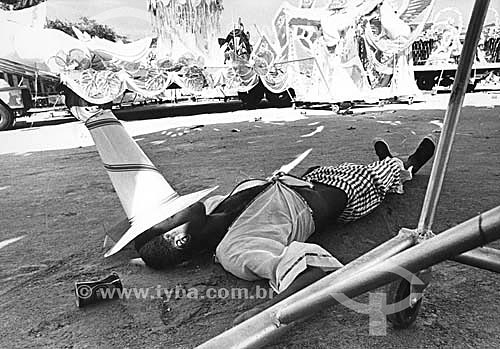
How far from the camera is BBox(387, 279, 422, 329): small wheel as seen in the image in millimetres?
947

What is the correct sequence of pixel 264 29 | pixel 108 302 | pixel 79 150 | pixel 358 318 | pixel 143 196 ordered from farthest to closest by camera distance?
1. pixel 264 29
2. pixel 79 150
3. pixel 143 196
4. pixel 108 302
5. pixel 358 318

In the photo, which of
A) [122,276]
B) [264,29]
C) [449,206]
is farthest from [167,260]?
[264,29]

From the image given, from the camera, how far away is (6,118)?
6.04 metres

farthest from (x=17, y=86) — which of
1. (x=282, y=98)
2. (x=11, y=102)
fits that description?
(x=282, y=98)

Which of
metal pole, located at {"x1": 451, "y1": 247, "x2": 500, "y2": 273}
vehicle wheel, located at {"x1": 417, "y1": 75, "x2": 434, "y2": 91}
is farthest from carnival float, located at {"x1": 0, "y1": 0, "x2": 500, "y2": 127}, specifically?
metal pole, located at {"x1": 451, "y1": 247, "x2": 500, "y2": 273}

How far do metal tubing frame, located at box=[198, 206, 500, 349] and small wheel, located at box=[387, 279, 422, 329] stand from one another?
0.25 metres

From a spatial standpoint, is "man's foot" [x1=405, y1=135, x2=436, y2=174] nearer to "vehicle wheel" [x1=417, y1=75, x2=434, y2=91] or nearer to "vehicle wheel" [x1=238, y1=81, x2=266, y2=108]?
"vehicle wheel" [x1=238, y1=81, x2=266, y2=108]

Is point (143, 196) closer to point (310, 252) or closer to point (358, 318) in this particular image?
point (310, 252)

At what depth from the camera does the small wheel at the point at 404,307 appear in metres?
0.95

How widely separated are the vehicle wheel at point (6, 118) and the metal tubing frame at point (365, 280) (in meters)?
6.22

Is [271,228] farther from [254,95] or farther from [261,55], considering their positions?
[254,95]

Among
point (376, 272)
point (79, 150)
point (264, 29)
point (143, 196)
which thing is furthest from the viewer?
point (264, 29)

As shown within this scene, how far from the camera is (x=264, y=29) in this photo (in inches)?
304

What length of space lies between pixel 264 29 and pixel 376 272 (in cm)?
759
